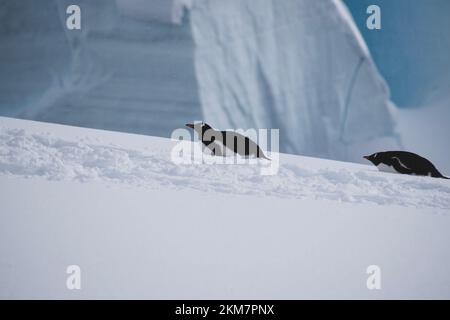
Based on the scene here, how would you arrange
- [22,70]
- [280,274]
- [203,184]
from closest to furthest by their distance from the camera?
[280,274] → [203,184] → [22,70]

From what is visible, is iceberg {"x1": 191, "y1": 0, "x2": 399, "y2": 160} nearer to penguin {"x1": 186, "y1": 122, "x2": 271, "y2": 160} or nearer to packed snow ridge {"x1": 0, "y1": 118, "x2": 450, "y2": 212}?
penguin {"x1": 186, "y1": 122, "x2": 271, "y2": 160}

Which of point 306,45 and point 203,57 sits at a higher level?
point 306,45

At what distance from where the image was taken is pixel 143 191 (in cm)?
198

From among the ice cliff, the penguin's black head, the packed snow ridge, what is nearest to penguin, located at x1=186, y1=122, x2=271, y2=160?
the packed snow ridge

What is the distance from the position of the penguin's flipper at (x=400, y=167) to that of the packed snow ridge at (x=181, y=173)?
0.09 metres

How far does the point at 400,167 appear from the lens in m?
2.59

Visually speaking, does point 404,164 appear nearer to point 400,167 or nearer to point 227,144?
point 400,167

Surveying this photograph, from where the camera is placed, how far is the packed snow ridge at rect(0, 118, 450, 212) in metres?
2.07

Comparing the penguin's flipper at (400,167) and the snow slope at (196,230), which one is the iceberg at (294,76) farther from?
the snow slope at (196,230)

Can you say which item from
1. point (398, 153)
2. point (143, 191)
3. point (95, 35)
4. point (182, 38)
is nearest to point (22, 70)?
point (95, 35)

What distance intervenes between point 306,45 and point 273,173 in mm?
2249

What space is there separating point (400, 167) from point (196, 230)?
4.32 ft

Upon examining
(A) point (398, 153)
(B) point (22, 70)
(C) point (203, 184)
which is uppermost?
(B) point (22, 70)

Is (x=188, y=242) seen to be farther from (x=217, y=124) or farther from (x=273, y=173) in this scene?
(x=217, y=124)
